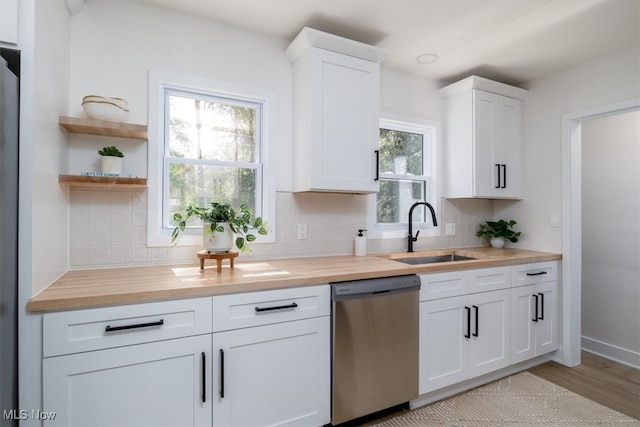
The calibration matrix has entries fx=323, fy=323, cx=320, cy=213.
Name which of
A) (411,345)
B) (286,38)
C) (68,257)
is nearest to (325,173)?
(286,38)

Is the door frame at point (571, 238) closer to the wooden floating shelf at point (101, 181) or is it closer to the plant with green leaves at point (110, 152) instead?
the wooden floating shelf at point (101, 181)

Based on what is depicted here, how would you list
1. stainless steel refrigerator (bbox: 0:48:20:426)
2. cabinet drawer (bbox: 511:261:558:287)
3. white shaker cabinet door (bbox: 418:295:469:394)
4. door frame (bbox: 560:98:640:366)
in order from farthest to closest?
door frame (bbox: 560:98:640:366), cabinet drawer (bbox: 511:261:558:287), white shaker cabinet door (bbox: 418:295:469:394), stainless steel refrigerator (bbox: 0:48:20:426)

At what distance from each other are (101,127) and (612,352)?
14.2ft

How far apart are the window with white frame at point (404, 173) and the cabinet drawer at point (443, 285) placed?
2.55 ft

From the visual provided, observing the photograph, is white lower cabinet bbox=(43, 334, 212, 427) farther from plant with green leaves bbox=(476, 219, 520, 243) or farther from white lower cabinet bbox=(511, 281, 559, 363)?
plant with green leaves bbox=(476, 219, 520, 243)

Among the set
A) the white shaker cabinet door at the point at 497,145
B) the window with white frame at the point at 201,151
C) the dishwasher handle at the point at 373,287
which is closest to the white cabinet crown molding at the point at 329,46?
the window with white frame at the point at 201,151

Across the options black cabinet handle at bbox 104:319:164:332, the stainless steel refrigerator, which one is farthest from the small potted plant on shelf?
black cabinet handle at bbox 104:319:164:332

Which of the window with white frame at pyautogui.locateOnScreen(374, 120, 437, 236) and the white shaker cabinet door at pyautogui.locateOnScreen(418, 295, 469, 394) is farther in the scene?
the window with white frame at pyautogui.locateOnScreen(374, 120, 437, 236)

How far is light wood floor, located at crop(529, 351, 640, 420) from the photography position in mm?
2197

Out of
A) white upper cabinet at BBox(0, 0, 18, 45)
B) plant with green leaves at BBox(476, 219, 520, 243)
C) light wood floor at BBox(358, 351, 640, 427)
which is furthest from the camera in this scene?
plant with green leaves at BBox(476, 219, 520, 243)

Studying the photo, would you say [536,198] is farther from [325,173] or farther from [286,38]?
[286,38]

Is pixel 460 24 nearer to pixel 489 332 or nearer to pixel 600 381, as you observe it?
pixel 489 332

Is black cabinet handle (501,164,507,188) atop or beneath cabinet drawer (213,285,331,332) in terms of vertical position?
atop

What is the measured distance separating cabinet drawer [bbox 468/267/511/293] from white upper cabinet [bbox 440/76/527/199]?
737 mm
